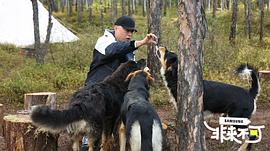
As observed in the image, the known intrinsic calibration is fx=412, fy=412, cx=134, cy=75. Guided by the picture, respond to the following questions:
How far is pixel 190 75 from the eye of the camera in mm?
4805

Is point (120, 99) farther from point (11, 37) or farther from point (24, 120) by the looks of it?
point (11, 37)

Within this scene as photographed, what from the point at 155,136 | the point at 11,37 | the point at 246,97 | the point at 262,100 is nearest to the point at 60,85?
the point at 262,100

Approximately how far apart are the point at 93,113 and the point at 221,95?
6.93 feet

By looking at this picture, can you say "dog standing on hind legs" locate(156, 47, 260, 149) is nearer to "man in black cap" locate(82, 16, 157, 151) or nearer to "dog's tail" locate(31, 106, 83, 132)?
"man in black cap" locate(82, 16, 157, 151)

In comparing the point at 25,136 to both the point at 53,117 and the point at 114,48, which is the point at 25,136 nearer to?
the point at 53,117

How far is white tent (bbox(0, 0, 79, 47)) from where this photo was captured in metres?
20.7

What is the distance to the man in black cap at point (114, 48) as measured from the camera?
5657 mm

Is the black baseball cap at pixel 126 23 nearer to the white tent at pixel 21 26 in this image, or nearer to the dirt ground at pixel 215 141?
the dirt ground at pixel 215 141

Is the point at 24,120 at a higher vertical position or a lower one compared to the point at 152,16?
lower

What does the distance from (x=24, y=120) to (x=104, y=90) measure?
1.22 meters

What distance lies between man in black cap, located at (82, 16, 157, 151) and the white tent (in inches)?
568

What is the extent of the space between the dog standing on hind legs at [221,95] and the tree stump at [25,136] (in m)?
1.97

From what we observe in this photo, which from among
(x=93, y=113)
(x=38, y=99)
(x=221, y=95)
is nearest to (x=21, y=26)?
(x=38, y=99)

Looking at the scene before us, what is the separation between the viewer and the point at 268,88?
997cm
